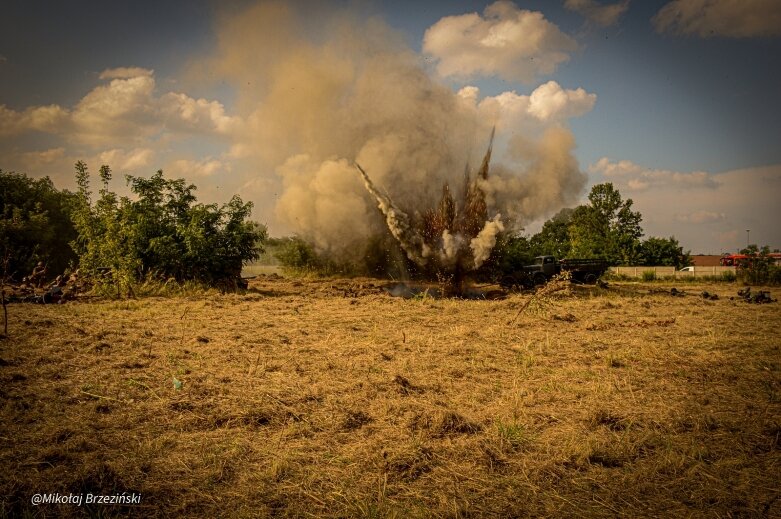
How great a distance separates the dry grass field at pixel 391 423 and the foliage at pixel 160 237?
854cm

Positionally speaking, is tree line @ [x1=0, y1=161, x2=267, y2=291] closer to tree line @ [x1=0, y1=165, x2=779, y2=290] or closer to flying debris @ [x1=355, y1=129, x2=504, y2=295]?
tree line @ [x1=0, y1=165, x2=779, y2=290]

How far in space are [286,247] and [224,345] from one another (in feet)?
95.1

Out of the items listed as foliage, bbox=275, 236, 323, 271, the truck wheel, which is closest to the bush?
the truck wheel

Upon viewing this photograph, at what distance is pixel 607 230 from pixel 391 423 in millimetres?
59904

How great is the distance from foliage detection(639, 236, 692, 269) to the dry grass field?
48658 millimetres

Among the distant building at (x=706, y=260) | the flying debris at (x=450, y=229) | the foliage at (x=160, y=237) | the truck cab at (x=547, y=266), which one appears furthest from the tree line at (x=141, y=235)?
the distant building at (x=706, y=260)

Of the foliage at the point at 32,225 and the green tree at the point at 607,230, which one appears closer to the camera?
the foliage at the point at 32,225

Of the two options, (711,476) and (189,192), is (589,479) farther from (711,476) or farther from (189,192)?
(189,192)

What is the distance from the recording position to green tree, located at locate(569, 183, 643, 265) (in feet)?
175

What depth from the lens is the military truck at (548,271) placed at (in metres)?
26.9

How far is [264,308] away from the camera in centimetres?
1666

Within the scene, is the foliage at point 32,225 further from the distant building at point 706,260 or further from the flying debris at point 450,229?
the distant building at point 706,260

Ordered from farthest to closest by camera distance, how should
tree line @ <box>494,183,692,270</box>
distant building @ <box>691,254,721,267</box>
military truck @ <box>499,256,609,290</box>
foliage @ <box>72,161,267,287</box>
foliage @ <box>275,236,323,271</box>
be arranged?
distant building @ <box>691,254,721,267</box>, tree line @ <box>494,183,692,270</box>, foliage @ <box>275,236,323,271</box>, military truck @ <box>499,256,609,290</box>, foliage @ <box>72,161,267,287</box>

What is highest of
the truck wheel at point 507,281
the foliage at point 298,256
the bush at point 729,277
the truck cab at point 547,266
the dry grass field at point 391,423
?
the foliage at point 298,256
